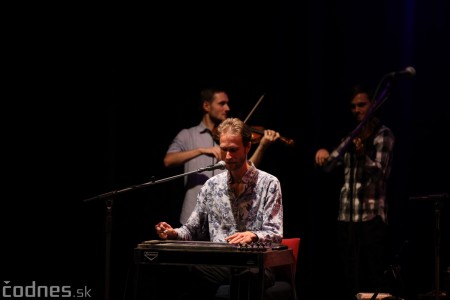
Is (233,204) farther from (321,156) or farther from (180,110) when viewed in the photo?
(180,110)

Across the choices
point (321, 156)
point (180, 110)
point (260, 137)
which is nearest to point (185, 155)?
point (260, 137)

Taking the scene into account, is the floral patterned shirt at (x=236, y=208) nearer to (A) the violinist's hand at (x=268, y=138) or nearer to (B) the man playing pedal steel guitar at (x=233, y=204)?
(B) the man playing pedal steel guitar at (x=233, y=204)

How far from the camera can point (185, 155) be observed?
18.1ft

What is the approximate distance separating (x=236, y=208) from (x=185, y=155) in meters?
1.64

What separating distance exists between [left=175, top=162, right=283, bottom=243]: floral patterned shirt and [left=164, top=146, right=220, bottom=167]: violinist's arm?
1.26 m

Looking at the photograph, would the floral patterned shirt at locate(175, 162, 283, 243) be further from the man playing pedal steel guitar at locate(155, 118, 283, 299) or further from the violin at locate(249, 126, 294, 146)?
the violin at locate(249, 126, 294, 146)

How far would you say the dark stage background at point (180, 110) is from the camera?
17.8 ft

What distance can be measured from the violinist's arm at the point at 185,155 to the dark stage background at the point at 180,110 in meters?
0.44

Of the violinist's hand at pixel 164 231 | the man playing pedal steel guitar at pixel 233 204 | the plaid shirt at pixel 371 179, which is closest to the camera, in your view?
the violinist's hand at pixel 164 231

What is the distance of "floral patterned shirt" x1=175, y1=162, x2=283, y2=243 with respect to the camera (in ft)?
12.6

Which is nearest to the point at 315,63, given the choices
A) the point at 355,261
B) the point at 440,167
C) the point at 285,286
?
the point at 440,167

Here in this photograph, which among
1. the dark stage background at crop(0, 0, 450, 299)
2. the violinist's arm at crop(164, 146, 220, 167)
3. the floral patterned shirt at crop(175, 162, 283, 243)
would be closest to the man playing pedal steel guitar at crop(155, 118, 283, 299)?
the floral patterned shirt at crop(175, 162, 283, 243)

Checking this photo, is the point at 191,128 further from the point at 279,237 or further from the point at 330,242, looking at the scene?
the point at 279,237

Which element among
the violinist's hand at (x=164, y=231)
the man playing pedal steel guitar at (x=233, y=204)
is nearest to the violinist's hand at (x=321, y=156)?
the man playing pedal steel guitar at (x=233, y=204)
